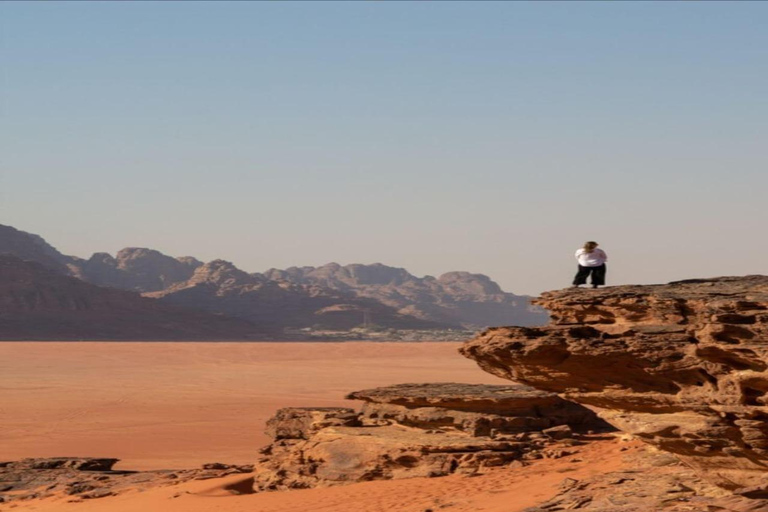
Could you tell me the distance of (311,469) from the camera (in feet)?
53.4

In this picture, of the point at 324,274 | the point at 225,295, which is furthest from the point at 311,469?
the point at 324,274

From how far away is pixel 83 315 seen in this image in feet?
279

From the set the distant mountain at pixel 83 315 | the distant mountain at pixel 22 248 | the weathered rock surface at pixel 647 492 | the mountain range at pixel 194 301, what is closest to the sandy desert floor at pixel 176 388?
the distant mountain at pixel 83 315

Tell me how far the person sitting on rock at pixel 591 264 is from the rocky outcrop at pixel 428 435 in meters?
4.28

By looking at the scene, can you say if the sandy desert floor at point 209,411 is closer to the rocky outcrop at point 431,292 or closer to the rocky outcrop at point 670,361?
the rocky outcrop at point 670,361

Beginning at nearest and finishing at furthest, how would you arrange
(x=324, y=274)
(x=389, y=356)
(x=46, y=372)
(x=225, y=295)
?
1. (x=46, y=372)
2. (x=389, y=356)
3. (x=225, y=295)
4. (x=324, y=274)

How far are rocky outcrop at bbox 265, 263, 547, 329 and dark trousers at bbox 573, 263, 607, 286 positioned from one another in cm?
11393

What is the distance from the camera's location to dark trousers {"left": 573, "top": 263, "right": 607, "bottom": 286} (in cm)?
1142

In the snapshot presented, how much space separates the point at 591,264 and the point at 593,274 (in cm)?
13

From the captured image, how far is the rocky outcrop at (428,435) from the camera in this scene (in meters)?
15.2

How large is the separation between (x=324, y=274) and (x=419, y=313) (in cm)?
5660

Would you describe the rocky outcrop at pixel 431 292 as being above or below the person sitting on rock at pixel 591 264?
above

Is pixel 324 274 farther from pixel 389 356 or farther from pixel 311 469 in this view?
pixel 311 469

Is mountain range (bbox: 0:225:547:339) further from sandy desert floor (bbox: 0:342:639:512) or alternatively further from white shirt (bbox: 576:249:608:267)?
white shirt (bbox: 576:249:608:267)
